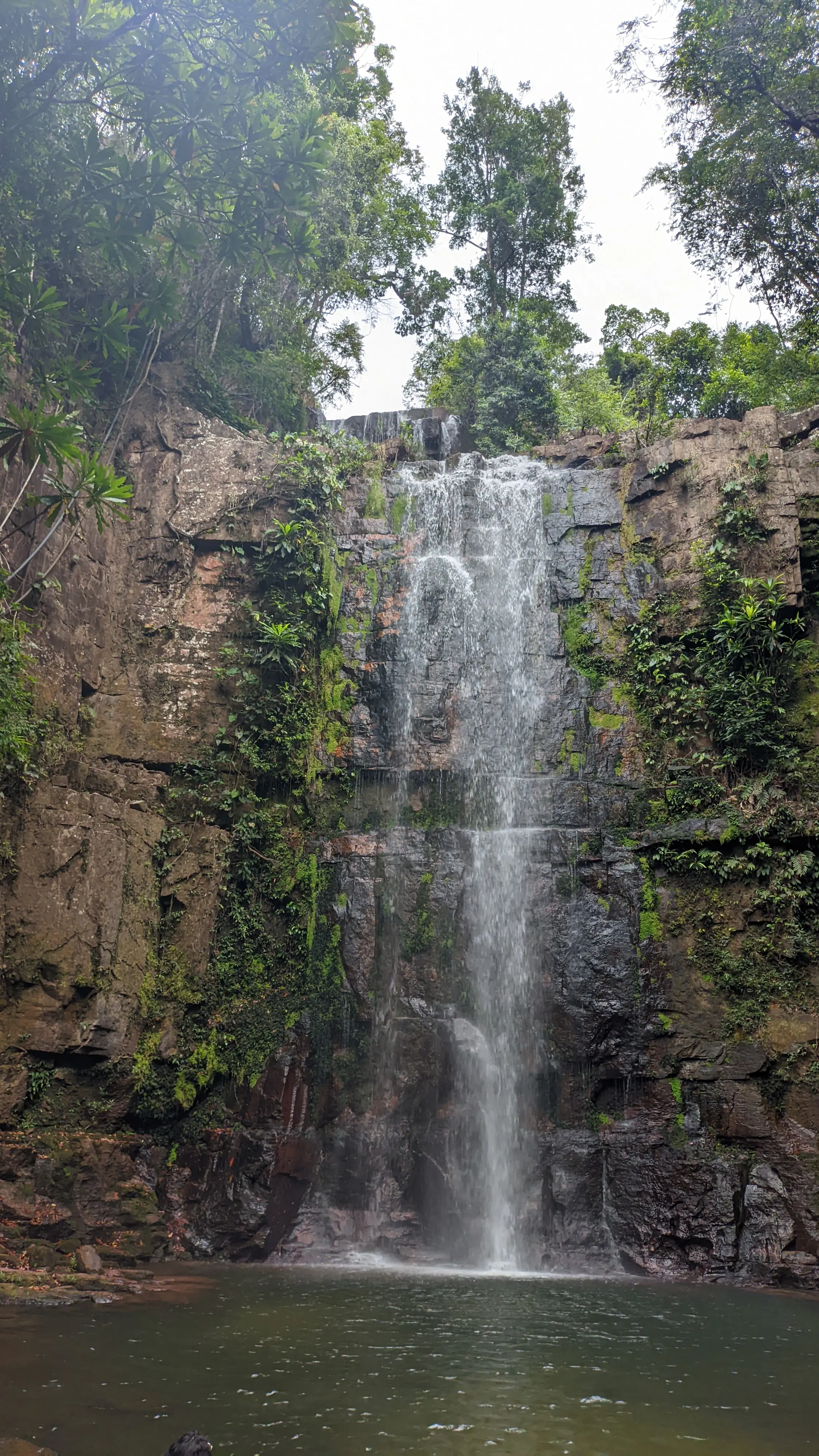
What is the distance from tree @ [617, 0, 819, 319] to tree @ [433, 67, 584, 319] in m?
6.60

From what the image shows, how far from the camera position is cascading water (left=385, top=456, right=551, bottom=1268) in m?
11.0

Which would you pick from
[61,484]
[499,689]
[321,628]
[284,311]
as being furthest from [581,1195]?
[284,311]

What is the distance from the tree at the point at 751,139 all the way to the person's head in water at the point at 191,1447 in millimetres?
20578

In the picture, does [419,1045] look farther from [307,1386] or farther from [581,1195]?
[307,1386]

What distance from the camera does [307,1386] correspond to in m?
5.53

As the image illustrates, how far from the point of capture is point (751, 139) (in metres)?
17.7

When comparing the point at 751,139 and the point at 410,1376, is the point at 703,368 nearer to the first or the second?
the point at 751,139

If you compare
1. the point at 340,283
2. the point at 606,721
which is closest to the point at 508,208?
the point at 340,283

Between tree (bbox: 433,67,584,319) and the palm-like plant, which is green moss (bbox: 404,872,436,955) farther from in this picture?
tree (bbox: 433,67,584,319)

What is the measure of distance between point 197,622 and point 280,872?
401 centimetres

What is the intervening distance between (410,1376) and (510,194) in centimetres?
2782

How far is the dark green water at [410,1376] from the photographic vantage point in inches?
192

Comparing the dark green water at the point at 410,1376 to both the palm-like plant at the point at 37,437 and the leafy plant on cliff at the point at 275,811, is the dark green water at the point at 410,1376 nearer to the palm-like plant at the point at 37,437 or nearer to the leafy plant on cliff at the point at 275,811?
the leafy plant on cliff at the point at 275,811

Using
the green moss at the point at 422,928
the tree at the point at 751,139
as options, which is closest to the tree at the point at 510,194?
the tree at the point at 751,139
